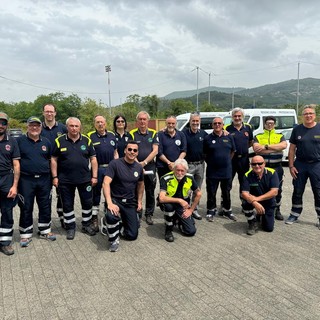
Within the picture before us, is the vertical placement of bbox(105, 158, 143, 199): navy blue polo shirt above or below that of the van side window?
below

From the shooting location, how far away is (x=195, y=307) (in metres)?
2.95

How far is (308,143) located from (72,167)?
3.97 meters

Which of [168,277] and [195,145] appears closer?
[168,277]

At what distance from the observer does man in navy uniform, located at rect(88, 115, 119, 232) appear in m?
5.13

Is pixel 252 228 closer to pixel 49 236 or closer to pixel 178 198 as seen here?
pixel 178 198

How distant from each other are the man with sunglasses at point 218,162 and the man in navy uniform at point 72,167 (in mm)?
2148

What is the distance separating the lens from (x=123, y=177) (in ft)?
15.3

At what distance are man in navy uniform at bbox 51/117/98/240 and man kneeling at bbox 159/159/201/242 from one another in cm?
118

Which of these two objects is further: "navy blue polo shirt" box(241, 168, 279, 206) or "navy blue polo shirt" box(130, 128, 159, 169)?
"navy blue polo shirt" box(130, 128, 159, 169)

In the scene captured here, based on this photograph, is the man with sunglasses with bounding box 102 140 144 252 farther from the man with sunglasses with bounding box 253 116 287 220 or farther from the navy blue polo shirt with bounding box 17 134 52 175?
the man with sunglasses with bounding box 253 116 287 220

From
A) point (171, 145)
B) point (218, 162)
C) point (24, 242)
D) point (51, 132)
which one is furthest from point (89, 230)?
point (218, 162)

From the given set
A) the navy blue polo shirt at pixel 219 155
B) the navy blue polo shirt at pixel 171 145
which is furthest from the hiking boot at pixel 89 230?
the navy blue polo shirt at pixel 219 155

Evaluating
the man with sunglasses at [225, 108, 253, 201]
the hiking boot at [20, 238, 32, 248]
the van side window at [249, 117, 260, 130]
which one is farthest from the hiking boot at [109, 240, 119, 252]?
the van side window at [249, 117, 260, 130]

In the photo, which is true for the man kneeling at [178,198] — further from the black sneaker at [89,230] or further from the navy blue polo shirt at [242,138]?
the navy blue polo shirt at [242,138]
